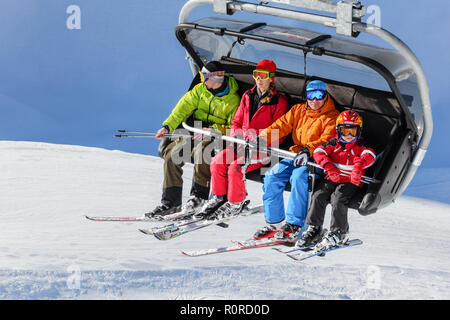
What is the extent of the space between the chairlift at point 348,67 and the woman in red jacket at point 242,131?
0.22 m

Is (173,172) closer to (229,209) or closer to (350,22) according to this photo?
(229,209)

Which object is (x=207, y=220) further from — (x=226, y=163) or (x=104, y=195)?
(x=104, y=195)

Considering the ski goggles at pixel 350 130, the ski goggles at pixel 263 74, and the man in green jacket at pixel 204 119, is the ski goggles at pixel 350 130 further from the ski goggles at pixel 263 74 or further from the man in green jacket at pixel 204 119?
the man in green jacket at pixel 204 119

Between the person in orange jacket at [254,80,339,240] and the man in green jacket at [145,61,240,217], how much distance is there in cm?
68

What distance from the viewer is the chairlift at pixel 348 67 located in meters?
5.58

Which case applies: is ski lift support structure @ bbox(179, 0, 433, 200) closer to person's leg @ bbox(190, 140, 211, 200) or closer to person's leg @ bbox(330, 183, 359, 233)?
person's leg @ bbox(330, 183, 359, 233)

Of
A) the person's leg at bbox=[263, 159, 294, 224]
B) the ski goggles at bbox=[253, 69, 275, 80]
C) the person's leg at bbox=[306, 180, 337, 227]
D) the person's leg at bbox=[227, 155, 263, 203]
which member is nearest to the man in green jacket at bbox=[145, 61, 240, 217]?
the person's leg at bbox=[227, 155, 263, 203]

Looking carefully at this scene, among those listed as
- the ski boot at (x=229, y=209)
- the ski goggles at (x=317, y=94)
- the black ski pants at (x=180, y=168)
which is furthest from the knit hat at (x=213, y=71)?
the ski boot at (x=229, y=209)

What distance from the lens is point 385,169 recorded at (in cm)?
574

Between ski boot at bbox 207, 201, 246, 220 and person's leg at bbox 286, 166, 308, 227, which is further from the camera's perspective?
ski boot at bbox 207, 201, 246, 220

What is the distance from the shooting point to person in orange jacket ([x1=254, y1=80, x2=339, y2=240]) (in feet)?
19.1

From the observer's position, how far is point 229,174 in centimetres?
622

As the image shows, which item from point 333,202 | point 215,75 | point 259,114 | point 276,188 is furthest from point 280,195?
point 215,75

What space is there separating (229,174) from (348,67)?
1.39 meters
